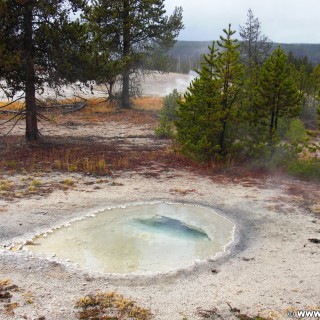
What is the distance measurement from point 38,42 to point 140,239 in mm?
11622

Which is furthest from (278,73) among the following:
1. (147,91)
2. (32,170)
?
(147,91)

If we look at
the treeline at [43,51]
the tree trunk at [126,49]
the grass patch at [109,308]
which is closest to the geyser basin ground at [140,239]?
the grass patch at [109,308]

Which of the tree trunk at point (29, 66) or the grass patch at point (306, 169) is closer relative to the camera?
the grass patch at point (306, 169)

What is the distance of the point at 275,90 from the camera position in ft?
52.4

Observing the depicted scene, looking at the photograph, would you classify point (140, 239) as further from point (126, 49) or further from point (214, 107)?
point (126, 49)

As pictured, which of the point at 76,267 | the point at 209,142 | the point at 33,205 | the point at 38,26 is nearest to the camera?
the point at 76,267

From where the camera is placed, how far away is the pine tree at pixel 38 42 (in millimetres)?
16266

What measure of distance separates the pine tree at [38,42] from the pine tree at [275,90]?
787cm

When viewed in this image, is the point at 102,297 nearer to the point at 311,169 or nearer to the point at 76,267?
the point at 76,267

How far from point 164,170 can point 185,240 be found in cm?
671

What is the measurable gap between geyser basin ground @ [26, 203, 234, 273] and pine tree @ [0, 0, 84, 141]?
8.52 meters

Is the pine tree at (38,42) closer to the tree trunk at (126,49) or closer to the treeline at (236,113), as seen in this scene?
the treeline at (236,113)

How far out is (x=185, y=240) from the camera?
9430 mm

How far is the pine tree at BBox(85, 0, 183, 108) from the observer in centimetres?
2808
